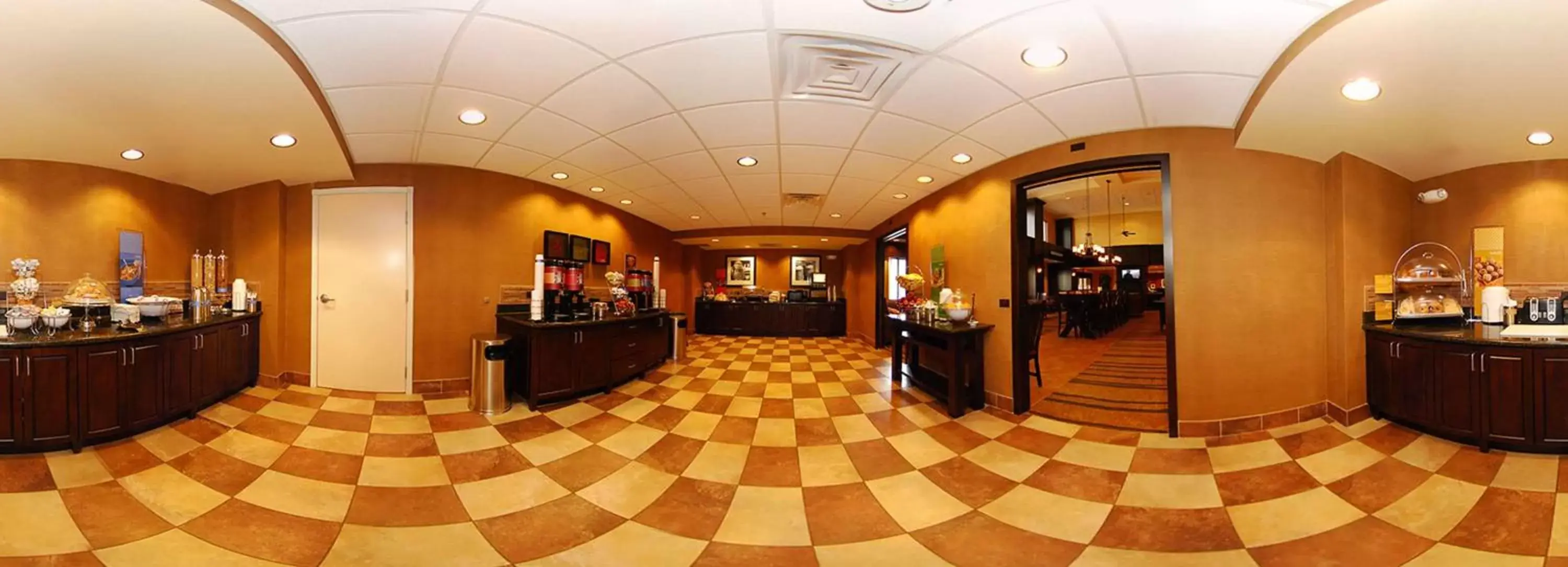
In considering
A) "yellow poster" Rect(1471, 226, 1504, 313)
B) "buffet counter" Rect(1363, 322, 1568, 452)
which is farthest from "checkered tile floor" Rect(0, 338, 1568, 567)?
"yellow poster" Rect(1471, 226, 1504, 313)

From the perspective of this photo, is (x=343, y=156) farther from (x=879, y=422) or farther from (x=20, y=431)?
(x=879, y=422)

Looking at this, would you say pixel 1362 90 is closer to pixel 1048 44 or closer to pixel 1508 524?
pixel 1048 44

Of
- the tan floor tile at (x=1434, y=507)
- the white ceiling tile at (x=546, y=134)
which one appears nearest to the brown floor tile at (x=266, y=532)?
the white ceiling tile at (x=546, y=134)

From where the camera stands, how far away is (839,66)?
2467mm

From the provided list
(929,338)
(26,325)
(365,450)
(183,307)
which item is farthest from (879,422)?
(183,307)

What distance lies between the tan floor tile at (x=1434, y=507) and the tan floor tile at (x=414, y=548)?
12.7 feet

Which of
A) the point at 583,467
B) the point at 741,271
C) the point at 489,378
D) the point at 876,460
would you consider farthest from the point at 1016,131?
the point at 741,271

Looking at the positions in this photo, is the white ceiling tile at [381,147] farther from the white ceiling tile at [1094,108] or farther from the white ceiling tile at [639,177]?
the white ceiling tile at [1094,108]

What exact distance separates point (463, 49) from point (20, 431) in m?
3.57

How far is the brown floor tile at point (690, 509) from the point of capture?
2.05 meters

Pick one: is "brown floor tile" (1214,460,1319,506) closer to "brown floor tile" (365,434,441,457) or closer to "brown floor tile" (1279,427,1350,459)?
"brown floor tile" (1279,427,1350,459)

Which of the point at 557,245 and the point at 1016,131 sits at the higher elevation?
the point at 1016,131

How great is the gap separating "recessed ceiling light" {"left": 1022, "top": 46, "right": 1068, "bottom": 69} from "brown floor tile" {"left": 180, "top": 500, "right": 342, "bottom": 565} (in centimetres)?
375

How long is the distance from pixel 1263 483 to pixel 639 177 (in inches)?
197
